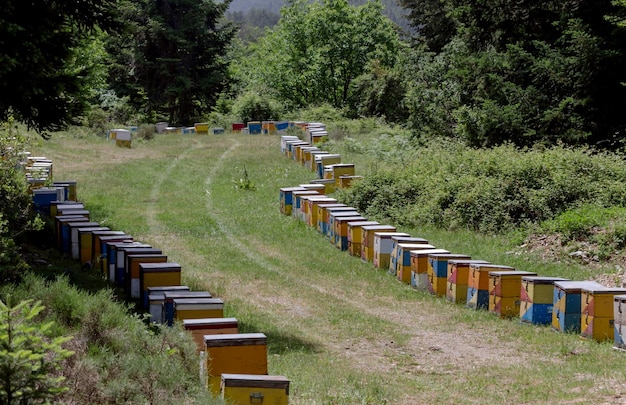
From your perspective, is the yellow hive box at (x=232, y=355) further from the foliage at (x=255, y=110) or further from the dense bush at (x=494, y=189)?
the foliage at (x=255, y=110)

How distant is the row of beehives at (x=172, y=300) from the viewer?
772 centimetres

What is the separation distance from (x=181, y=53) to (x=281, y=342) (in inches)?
1890

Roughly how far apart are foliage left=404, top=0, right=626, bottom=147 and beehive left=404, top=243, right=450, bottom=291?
9381mm

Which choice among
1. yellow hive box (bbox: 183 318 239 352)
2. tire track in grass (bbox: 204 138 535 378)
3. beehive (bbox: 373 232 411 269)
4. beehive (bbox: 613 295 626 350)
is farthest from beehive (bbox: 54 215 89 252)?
beehive (bbox: 613 295 626 350)

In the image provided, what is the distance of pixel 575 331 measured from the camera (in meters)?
11.9

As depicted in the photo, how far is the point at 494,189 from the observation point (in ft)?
65.7

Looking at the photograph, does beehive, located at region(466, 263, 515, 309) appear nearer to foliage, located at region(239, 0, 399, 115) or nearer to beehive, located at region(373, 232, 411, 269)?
beehive, located at region(373, 232, 411, 269)

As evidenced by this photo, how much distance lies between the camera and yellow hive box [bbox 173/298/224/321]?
35.2ft

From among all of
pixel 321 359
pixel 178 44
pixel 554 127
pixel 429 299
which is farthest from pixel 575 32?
pixel 178 44

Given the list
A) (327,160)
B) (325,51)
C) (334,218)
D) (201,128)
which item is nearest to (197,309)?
(334,218)

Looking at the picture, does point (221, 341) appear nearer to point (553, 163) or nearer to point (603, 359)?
point (603, 359)

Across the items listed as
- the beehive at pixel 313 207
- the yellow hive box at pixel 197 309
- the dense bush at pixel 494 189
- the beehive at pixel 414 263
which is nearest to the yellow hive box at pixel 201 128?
the dense bush at pixel 494 189

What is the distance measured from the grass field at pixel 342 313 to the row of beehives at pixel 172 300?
94cm

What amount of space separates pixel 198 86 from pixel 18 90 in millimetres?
45737
